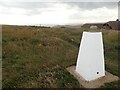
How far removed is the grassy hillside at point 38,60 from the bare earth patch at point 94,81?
1.68 feet

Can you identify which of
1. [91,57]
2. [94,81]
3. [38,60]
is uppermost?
[91,57]

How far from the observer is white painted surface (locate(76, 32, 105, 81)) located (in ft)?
54.3

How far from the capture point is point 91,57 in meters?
16.5

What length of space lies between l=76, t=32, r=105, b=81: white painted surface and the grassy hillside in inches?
47.8

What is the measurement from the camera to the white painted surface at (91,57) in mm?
16562

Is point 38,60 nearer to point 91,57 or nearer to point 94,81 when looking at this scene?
point 91,57

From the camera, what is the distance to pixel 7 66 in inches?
639

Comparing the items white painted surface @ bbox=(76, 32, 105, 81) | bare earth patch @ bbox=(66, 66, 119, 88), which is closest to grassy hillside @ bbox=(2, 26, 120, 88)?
bare earth patch @ bbox=(66, 66, 119, 88)

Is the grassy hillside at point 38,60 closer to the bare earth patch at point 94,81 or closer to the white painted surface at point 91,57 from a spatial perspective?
the bare earth patch at point 94,81

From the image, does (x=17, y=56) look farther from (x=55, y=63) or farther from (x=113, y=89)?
(x=113, y=89)

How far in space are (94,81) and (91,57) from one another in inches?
67.0

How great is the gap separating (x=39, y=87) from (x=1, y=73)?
8.90ft

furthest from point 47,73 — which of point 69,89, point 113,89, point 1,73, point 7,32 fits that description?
point 7,32

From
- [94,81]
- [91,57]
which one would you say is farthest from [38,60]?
[94,81]
